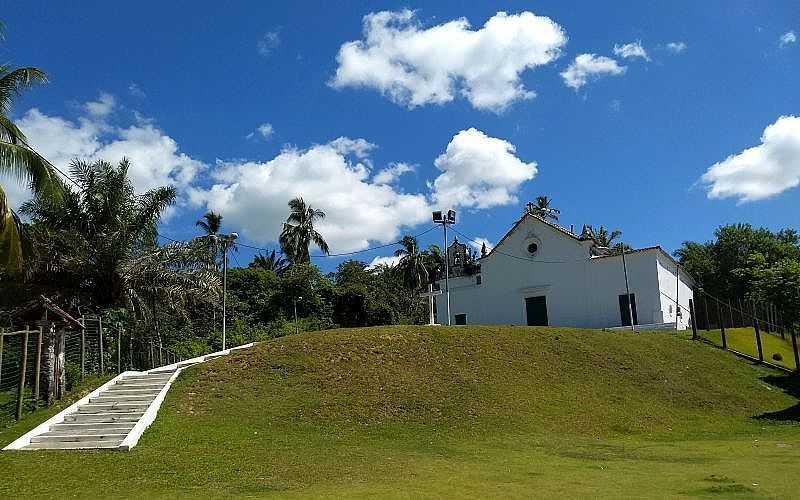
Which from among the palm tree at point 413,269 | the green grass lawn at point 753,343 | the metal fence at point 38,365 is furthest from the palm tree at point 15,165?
the palm tree at point 413,269

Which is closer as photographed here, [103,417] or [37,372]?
[103,417]

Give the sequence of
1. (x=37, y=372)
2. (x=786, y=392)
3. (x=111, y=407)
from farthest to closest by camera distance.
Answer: (x=786, y=392) < (x=111, y=407) < (x=37, y=372)

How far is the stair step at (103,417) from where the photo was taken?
1507 cm

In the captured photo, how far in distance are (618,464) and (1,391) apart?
16.1m

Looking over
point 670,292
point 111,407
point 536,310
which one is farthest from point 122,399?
point 670,292

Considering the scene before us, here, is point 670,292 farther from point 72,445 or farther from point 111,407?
point 72,445

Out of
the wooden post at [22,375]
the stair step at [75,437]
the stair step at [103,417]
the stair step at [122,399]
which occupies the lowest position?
Answer: the stair step at [75,437]

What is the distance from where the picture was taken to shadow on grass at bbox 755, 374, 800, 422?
63.8ft

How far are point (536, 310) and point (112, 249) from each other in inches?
1041

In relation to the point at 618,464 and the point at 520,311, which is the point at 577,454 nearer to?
the point at 618,464

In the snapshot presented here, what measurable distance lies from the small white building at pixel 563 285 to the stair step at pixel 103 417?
28474mm

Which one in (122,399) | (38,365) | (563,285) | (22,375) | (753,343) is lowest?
(122,399)

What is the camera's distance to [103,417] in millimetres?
15398

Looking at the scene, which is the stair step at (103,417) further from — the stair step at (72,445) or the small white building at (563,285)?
the small white building at (563,285)
